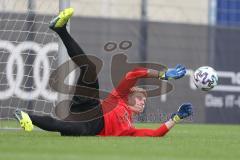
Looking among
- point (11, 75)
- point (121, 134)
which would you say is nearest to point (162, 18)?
point (11, 75)

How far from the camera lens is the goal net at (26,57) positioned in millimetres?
12188

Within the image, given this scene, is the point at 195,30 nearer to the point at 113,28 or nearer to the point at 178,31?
the point at 178,31

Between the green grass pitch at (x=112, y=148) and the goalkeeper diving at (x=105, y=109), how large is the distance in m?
0.19

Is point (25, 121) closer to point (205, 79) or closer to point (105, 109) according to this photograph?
point (105, 109)

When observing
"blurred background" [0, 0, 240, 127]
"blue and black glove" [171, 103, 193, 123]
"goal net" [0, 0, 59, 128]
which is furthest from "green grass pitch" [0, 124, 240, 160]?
"blurred background" [0, 0, 240, 127]

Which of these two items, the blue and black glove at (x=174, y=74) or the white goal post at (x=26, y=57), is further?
the white goal post at (x=26, y=57)

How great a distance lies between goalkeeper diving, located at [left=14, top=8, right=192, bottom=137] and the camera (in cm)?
911

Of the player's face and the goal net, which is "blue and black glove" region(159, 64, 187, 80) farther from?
the goal net

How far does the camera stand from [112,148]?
7.83 meters

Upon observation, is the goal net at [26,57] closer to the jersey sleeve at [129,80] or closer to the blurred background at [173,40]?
the blurred background at [173,40]

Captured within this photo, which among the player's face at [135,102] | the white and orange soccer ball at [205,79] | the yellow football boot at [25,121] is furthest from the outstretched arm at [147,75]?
the yellow football boot at [25,121]

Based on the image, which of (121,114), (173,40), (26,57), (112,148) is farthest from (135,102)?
(173,40)

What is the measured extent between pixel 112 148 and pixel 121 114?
5.08 feet

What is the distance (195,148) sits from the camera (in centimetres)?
809
